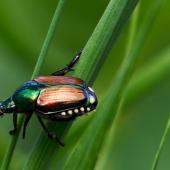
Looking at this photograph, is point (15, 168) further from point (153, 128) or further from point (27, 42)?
point (153, 128)

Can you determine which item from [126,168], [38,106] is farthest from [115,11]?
[126,168]

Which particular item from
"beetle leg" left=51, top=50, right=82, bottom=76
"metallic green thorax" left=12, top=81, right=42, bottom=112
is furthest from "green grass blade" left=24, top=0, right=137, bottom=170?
"metallic green thorax" left=12, top=81, right=42, bottom=112

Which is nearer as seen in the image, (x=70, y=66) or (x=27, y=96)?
(x=70, y=66)

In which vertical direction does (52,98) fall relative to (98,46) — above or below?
below

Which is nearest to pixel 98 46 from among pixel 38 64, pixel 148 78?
pixel 38 64

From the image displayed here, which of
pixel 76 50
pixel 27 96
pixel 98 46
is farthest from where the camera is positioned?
pixel 76 50

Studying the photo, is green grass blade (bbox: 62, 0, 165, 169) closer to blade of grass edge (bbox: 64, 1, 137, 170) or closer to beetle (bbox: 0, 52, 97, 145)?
blade of grass edge (bbox: 64, 1, 137, 170)

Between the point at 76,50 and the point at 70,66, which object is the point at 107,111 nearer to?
the point at 70,66
